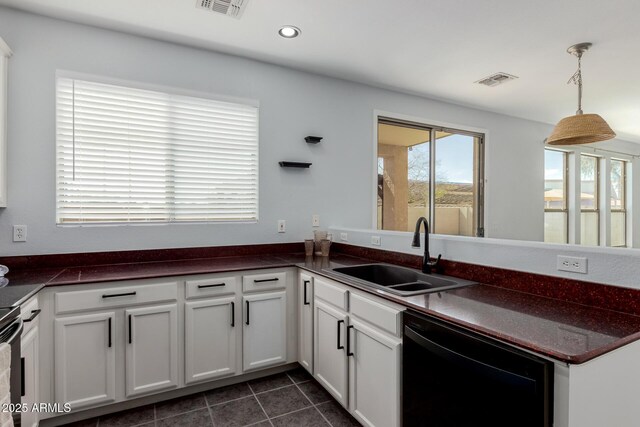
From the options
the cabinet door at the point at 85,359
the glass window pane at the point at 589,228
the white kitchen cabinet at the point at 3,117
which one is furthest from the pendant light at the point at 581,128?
the white kitchen cabinet at the point at 3,117

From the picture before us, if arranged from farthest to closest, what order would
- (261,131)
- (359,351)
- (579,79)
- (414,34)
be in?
(261,131)
(579,79)
(414,34)
(359,351)

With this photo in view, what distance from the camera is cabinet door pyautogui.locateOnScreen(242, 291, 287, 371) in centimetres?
254

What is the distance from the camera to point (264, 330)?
261cm

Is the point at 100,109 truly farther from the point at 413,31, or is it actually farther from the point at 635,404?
the point at 635,404

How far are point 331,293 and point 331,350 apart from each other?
1.23 ft

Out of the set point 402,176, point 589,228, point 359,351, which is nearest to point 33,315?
point 359,351

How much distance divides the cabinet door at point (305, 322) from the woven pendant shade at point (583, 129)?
243cm

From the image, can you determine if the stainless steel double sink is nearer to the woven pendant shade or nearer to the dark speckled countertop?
the dark speckled countertop

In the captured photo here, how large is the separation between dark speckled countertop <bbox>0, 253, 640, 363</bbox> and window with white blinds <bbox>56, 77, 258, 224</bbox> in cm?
53

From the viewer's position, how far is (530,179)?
16.8 ft

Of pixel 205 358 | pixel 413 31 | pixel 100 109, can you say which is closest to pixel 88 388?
pixel 205 358

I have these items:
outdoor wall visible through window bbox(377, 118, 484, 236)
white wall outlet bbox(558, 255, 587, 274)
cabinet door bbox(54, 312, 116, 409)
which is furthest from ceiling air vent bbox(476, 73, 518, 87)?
cabinet door bbox(54, 312, 116, 409)

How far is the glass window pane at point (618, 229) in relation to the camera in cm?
626

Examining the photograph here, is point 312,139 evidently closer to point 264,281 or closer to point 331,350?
point 264,281
